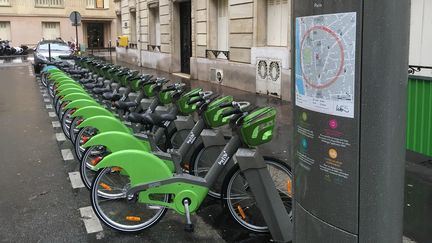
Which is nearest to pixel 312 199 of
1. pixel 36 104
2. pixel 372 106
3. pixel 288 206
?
pixel 372 106

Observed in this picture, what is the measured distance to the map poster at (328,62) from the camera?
2174 mm

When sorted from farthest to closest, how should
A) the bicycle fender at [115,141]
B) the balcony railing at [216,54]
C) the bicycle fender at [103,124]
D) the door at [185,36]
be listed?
the door at [185,36] → the balcony railing at [216,54] → the bicycle fender at [103,124] → the bicycle fender at [115,141]

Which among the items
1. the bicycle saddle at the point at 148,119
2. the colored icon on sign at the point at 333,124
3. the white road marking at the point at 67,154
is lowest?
the white road marking at the point at 67,154

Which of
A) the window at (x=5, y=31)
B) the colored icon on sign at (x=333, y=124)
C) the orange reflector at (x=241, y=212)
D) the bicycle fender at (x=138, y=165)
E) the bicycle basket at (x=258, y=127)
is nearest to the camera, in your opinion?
the colored icon on sign at (x=333, y=124)

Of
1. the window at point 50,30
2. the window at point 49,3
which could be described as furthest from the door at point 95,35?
the window at point 49,3

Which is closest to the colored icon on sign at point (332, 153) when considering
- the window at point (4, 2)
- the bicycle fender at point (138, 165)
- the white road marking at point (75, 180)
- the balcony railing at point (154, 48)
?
the bicycle fender at point (138, 165)

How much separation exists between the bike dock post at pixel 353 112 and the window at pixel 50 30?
47214mm

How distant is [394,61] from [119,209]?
2916 mm

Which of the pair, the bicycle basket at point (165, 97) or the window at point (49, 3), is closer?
the bicycle basket at point (165, 97)

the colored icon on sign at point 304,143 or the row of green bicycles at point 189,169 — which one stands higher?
the colored icon on sign at point 304,143

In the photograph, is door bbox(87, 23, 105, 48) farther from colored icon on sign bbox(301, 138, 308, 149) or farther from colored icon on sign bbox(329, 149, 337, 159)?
colored icon on sign bbox(329, 149, 337, 159)

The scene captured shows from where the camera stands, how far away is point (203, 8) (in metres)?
16.2

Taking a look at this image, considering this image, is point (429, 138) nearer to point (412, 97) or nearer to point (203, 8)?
point (412, 97)

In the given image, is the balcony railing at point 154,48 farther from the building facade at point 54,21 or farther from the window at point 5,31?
the window at point 5,31
